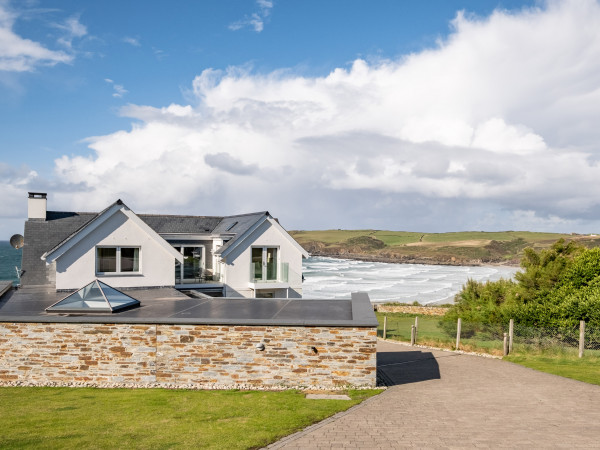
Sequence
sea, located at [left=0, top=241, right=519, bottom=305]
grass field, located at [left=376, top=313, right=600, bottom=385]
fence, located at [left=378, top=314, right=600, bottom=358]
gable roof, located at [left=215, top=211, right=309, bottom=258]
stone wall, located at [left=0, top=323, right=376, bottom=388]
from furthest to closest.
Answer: sea, located at [left=0, top=241, right=519, bottom=305] < gable roof, located at [left=215, top=211, right=309, bottom=258] < fence, located at [left=378, top=314, right=600, bottom=358] < grass field, located at [left=376, top=313, right=600, bottom=385] < stone wall, located at [left=0, top=323, right=376, bottom=388]

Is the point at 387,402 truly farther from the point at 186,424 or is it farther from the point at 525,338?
the point at 525,338

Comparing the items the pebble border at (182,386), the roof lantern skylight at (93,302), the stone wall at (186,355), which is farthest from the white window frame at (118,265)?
the pebble border at (182,386)

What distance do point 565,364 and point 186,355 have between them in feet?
45.9

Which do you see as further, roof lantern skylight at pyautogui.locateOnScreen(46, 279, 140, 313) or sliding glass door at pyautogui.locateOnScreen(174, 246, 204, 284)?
sliding glass door at pyautogui.locateOnScreen(174, 246, 204, 284)

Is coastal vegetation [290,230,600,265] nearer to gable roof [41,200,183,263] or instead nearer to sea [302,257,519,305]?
sea [302,257,519,305]

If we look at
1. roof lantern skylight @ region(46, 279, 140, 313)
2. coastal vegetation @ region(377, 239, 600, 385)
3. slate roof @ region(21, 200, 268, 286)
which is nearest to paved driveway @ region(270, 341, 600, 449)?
coastal vegetation @ region(377, 239, 600, 385)

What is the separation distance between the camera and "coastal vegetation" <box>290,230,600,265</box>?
138 m

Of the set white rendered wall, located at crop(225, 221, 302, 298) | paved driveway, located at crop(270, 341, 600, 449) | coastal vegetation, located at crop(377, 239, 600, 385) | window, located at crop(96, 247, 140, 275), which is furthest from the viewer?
white rendered wall, located at crop(225, 221, 302, 298)

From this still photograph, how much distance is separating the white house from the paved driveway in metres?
12.2

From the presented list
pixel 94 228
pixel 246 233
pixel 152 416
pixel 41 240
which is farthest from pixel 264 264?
pixel 152 416

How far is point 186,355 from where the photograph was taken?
43.8 feet

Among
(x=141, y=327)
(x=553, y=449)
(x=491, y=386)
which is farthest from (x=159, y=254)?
(x=553, y=449)

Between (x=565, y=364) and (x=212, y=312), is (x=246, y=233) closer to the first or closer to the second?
(x=212, y=312)

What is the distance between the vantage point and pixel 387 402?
39.4ft
